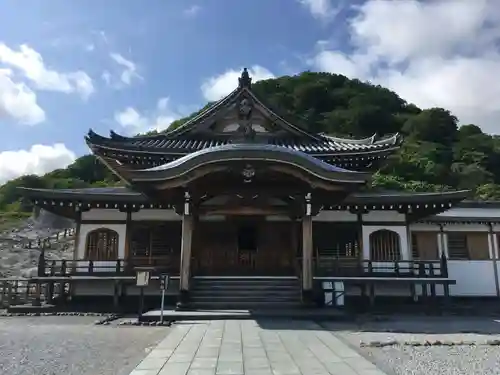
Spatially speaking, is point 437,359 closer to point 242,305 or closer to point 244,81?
point 242,305

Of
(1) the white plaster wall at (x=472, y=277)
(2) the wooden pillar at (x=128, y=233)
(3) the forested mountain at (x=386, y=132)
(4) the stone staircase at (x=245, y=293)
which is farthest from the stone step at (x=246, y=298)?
(3) the forested mountain at (x=386, y=132)

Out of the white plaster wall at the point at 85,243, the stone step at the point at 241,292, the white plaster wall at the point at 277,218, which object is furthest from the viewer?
the white plaster wall at the point at 277,218

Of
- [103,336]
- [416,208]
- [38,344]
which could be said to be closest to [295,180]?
[416,208]

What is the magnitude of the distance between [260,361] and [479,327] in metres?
7.03

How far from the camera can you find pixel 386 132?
5966cm

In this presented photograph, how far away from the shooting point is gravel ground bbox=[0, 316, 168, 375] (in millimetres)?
5816

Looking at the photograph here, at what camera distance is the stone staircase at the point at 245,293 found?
39.9 feet

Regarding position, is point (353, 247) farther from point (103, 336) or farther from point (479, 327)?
point (103, 336)

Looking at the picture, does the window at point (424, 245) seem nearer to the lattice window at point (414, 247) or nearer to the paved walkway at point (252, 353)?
the lattice window at point (414, 247)

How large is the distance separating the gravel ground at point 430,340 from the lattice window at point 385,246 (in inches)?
134

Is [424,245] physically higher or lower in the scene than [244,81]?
lower

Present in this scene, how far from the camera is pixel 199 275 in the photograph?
14242 millimetres

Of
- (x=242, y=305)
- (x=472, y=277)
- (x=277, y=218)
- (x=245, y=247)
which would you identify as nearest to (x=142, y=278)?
(x=242, y=305)

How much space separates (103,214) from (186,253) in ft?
14.7
